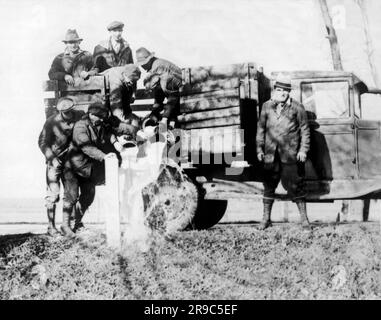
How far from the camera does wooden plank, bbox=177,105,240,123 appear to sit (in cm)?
796

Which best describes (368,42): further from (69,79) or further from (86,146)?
(86,146)

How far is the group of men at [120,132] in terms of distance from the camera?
7.99m

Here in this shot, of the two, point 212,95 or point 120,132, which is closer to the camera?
point 212,95

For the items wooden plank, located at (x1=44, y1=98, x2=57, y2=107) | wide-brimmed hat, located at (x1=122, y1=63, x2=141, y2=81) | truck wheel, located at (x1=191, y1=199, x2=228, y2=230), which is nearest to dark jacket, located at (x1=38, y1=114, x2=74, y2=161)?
wooden plank, located at (x1=44, y1=98, x2=57, y2=107)

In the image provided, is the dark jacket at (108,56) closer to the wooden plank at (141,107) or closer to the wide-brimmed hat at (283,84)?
the wooden plank at (141,107)

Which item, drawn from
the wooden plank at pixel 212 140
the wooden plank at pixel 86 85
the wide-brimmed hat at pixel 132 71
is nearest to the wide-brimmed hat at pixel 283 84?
the wooden plank at pixel 212 140

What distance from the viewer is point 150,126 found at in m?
8.80

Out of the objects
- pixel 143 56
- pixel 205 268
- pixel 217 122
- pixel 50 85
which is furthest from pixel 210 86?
pixel 205 268

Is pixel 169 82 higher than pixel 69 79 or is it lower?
lower

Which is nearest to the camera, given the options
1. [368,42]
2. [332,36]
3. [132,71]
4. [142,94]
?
[132,71]

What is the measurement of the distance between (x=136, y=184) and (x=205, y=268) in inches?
72.1

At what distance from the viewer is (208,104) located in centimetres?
812
